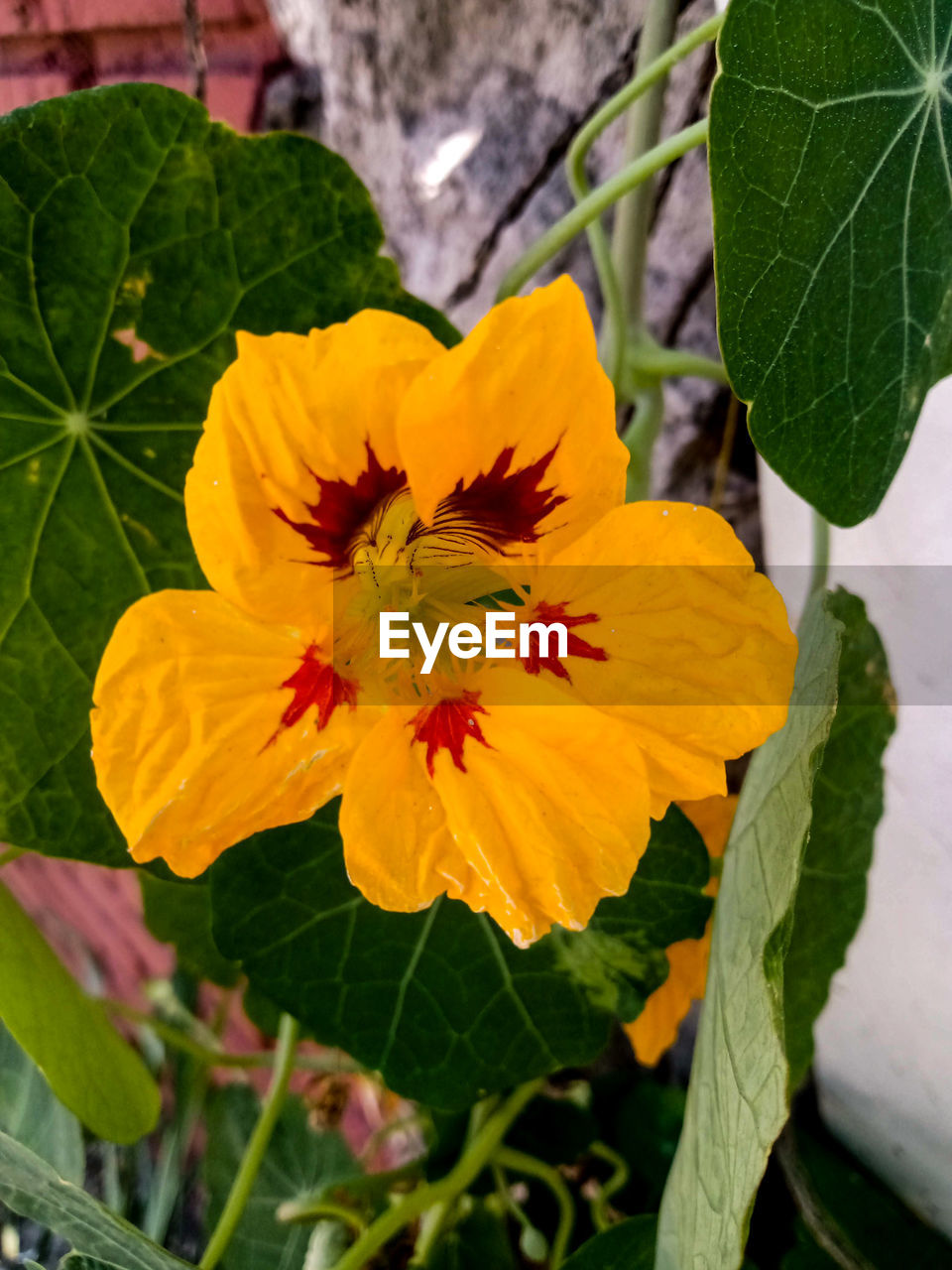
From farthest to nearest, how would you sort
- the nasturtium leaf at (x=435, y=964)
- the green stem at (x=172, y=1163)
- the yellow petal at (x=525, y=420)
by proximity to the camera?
the green stem at (x=172, y=1163)
the nasturtium leaf at (x=435, y=964)
the yellow petal at (x=525, y=420)

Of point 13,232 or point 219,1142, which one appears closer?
point 13,232

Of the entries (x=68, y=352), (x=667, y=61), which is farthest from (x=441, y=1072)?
(x=667, y=61)

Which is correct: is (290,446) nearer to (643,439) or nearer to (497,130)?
(643,439)

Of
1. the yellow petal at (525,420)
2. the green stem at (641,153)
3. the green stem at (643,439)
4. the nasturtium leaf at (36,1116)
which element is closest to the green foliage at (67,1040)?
the nasturtium leaf at (36,1116)

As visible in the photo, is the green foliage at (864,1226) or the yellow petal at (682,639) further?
the green foliage at (864,1226)

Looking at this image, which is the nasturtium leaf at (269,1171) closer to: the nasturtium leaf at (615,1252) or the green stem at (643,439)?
the nasturtium leaf at (615,1252)

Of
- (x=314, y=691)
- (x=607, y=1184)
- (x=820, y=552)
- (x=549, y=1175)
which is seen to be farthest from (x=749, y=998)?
(x=607, y=1184)

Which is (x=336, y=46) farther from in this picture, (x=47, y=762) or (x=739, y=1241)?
(x=739, y=1241)

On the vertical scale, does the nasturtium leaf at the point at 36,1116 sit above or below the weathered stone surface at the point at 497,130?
below
